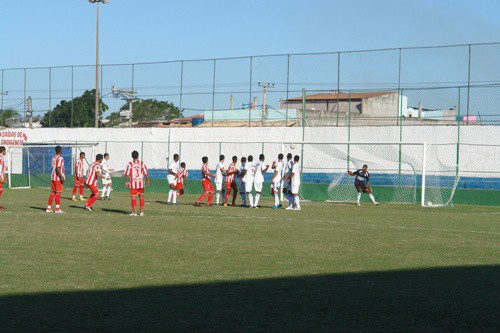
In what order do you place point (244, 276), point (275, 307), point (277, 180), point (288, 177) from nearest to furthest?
point (275, 307), point (244, 276), point (288, 177), point (277, 180)

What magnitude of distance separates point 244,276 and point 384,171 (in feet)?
86.2

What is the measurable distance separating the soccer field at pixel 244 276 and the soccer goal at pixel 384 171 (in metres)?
13.6

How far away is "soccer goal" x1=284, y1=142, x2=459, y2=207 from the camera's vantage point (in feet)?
108

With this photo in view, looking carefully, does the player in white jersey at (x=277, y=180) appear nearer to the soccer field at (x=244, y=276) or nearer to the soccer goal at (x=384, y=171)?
the soccer goal at (x=384, y=171)

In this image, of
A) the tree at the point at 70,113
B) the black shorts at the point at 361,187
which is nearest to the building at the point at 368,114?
the black shorts at the point at 361,187

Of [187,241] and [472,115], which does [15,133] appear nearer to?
[472,115]

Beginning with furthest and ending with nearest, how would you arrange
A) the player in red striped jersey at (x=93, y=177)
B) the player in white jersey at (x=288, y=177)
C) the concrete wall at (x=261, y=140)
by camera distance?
the concrete wall at (x=261, y=140)
the player in white jersey at (x=288, y=177)
the player in red striped jersey at (x=93, y=177)

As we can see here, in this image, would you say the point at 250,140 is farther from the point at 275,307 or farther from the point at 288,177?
the point at 275,307

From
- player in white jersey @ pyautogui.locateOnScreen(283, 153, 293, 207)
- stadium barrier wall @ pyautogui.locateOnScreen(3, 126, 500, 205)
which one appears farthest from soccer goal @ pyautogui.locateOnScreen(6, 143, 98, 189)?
player in white jersey @ pyautogui.locateOnScreen(283, 153, 293, 207)

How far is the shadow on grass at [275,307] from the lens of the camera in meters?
7.30

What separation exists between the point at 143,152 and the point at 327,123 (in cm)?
1140

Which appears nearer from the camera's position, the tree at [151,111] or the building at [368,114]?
the building at [368,114]

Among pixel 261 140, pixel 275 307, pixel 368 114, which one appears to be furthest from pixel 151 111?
pixel 275 307

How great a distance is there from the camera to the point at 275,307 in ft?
27.0
